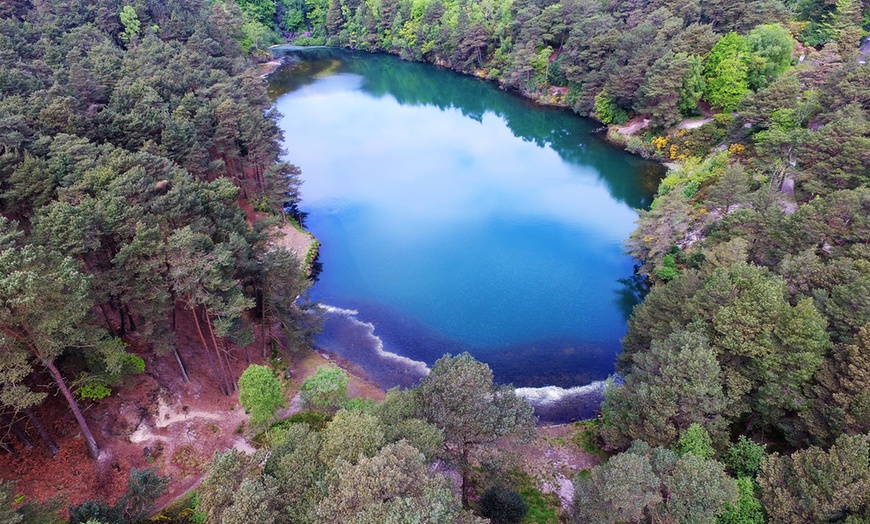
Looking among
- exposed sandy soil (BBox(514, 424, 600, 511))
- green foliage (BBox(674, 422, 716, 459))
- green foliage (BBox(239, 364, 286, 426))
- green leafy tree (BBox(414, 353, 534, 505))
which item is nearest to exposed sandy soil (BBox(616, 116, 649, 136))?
exposed sandy soil (BBox(514, 424, 600, 511))

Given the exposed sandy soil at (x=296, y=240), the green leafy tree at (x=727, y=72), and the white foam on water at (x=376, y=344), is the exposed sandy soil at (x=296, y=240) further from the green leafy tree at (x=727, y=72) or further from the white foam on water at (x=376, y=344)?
the green leafy tree at (x=727, y=72)

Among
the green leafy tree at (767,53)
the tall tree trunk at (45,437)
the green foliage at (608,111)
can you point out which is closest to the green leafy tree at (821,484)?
the tall tree trunk at (45,437)

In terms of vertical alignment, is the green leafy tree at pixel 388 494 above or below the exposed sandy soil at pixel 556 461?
above

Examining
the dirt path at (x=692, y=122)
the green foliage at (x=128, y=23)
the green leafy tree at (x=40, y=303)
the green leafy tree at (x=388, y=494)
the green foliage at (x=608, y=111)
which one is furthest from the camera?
the green foliage at (x=128, y=23)

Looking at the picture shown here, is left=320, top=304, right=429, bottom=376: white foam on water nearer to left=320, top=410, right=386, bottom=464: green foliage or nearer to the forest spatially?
the forest

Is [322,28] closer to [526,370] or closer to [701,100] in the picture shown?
[701,100]

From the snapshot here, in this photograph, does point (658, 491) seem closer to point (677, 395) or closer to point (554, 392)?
point (677, 395)

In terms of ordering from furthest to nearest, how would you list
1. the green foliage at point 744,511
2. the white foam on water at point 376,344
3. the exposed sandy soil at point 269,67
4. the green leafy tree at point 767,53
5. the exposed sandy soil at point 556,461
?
1. the exposed sandy soil at point 269,67
2. the green leafy tree at point 767,53
3. the white foam on water at point 376,344
4. the exposed sandy soil at point 556,461
5. the green foliage at point 744,511

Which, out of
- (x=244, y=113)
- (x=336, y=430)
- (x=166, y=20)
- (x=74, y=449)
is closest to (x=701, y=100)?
(x=244, y=113)
